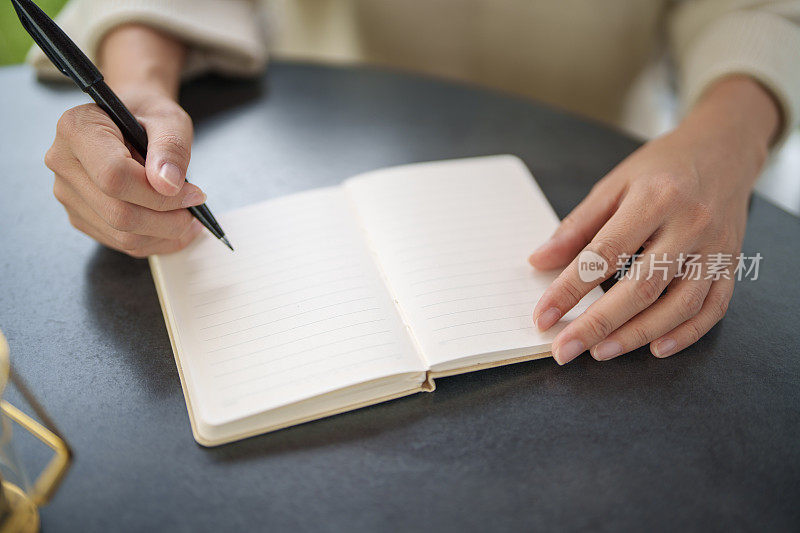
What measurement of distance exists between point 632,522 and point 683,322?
0.93 feet

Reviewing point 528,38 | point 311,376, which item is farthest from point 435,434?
point 528,38

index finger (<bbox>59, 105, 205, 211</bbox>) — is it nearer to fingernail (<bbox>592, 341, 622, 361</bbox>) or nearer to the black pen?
the black pen

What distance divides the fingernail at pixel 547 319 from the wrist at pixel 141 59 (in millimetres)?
699

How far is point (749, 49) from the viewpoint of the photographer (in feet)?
3.38

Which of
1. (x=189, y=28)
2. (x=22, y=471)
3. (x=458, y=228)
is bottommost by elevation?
(x=22, y=471)

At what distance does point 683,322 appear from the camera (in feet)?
2.37

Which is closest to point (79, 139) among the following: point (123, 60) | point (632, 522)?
point (123, 60)

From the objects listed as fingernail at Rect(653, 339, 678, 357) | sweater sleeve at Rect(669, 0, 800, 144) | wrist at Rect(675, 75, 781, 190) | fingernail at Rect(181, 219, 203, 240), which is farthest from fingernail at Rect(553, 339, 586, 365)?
sweater sleeve at Rect(669, 0, 800, 144)

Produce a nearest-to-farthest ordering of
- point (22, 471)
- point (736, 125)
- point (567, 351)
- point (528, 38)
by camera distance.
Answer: point (22, 471), point (567, 351), point (736, 125), point (528, 38)

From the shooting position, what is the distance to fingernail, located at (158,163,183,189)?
683 millimetres

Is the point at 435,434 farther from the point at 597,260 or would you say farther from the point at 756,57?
the point at 756,57

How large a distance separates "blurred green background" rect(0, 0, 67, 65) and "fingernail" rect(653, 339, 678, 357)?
3.62ft

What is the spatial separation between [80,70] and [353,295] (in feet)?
1.38

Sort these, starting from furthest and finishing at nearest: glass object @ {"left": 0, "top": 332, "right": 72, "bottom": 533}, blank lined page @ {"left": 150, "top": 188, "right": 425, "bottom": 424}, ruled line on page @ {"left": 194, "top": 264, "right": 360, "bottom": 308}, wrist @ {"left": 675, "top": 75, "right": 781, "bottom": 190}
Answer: wrist @ {"left": 675, "top": 75, "right": 781, "bottom": 190} < ruled line on page @ {"left": 194, "top": 264, "right": 360, "bottom": 308} < blank lined page @ {"left": 150, "top": 188, "right": 425, "bottom": 424} < glass object @ {"left": 0, "top": 332, "right": 72, "bottom": 533}
